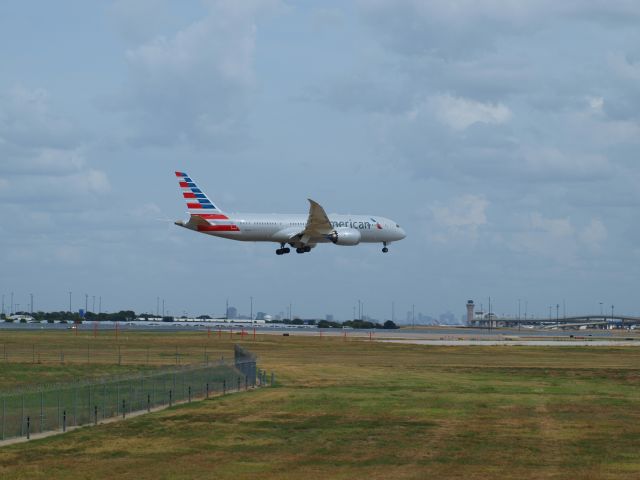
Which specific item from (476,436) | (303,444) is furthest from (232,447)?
(476,436)

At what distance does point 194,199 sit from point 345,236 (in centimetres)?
1443

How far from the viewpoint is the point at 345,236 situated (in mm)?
101125

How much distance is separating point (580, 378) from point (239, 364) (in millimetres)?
19864

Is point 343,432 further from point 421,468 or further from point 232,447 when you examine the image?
point 421,468

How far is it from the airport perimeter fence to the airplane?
46.7 meters

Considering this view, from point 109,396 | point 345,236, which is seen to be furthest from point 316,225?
point 109,396

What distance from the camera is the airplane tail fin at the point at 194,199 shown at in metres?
98.9

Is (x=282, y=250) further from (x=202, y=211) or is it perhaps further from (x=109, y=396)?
(x=109, y=396)

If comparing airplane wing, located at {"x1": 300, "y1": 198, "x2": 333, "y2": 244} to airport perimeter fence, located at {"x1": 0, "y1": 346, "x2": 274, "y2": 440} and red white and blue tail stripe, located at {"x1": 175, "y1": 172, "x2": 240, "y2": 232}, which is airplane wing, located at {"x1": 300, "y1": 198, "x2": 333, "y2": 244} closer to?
red white and blue tail stripe, located at {"x1": 175, "y1": 172, "x2": 240, "y2": 232}

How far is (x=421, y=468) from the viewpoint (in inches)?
1052

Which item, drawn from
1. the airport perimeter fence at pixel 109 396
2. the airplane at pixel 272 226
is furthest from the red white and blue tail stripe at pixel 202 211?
the airport perimeter fence at pixel 109 396

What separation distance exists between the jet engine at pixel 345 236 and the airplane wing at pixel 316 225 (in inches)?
26.3

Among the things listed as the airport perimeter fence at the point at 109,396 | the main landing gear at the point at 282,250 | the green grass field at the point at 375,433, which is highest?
the main landing gear at the point at 282,250

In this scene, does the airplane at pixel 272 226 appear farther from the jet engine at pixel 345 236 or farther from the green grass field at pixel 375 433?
the green grass field at pixel 375 433
